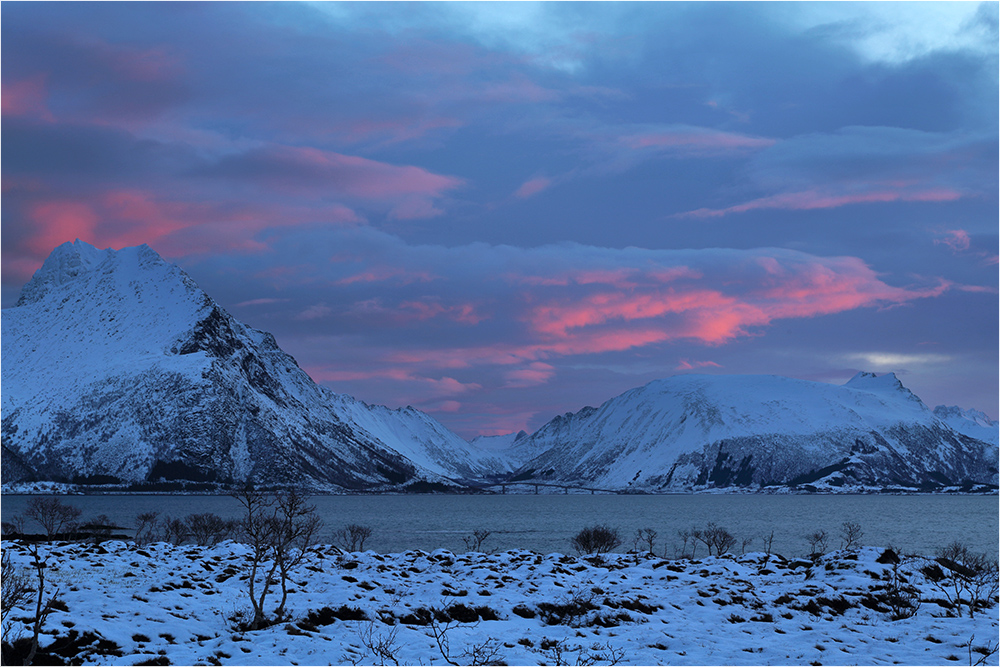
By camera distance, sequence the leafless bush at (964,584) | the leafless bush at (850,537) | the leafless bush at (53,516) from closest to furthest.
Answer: the leafless bush at (964,584), the leafless bush at (53,516), the leafless bush at (850,537)

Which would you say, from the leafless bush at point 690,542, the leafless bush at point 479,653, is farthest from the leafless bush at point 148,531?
the leafless bush at point 690,542

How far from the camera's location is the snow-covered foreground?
28.1 m

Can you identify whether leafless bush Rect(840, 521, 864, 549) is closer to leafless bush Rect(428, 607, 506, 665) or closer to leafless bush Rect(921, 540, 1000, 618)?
leafless bush Rect(921, 540, 1000, 618)

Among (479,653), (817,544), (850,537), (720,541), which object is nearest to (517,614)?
(479,653)

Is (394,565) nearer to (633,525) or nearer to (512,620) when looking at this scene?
(512,620)

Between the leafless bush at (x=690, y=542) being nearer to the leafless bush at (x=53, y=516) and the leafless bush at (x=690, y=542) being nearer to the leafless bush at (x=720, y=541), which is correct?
the leafless bush at (x=720, y=541)

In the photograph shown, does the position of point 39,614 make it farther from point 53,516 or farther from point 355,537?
point 355,537

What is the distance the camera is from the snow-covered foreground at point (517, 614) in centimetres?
2814

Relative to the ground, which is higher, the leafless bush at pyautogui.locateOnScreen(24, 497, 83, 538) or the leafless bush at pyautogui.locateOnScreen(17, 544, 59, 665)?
the leafless bush at pyautogui.locateOnScreen(17, 544, 59, 665)

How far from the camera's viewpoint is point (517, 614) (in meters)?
36.6

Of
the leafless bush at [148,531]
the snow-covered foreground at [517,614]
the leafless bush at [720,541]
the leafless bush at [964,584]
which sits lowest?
the leafless bush at [148,531]

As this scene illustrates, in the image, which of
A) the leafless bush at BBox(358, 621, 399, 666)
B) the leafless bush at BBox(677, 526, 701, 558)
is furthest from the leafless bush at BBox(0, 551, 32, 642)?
the leafless bush at BBox(677, 526, 701, 558)

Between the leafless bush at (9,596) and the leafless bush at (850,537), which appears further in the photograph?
the leafless bush at (850,537)

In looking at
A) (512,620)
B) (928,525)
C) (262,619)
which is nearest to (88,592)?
(262,619)
